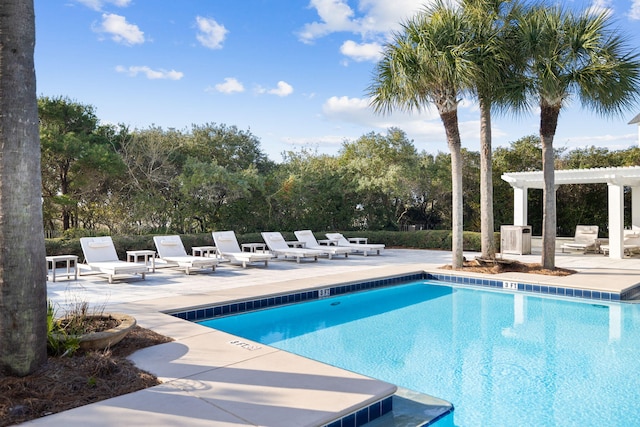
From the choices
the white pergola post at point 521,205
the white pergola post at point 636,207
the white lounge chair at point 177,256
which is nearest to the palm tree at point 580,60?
the white pergola post at point 521,205

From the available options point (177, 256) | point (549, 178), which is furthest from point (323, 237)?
point (549, 178)

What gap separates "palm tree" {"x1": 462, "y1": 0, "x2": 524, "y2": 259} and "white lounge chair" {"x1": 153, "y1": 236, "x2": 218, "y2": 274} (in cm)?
684

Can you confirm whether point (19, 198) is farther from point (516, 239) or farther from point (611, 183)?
point (611, 183)

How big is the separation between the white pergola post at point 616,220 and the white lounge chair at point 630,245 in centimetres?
45

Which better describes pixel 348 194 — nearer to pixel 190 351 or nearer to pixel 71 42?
pixel 71 42

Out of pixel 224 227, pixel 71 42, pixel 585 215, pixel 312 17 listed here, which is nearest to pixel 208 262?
pixel 224 227

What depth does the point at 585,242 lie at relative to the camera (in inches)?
656

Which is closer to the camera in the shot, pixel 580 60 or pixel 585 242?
pixel 580 60

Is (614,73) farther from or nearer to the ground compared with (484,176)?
farther from the ground

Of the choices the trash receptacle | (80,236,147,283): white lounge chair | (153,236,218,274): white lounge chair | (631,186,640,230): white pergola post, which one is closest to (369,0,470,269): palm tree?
the trash receptacle

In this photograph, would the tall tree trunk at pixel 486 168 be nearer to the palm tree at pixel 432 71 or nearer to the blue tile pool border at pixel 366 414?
the palm tree at pixel 432 71

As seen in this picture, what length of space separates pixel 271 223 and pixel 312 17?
7.35m

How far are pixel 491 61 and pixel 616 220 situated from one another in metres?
7.68

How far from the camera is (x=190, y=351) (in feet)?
15.9
